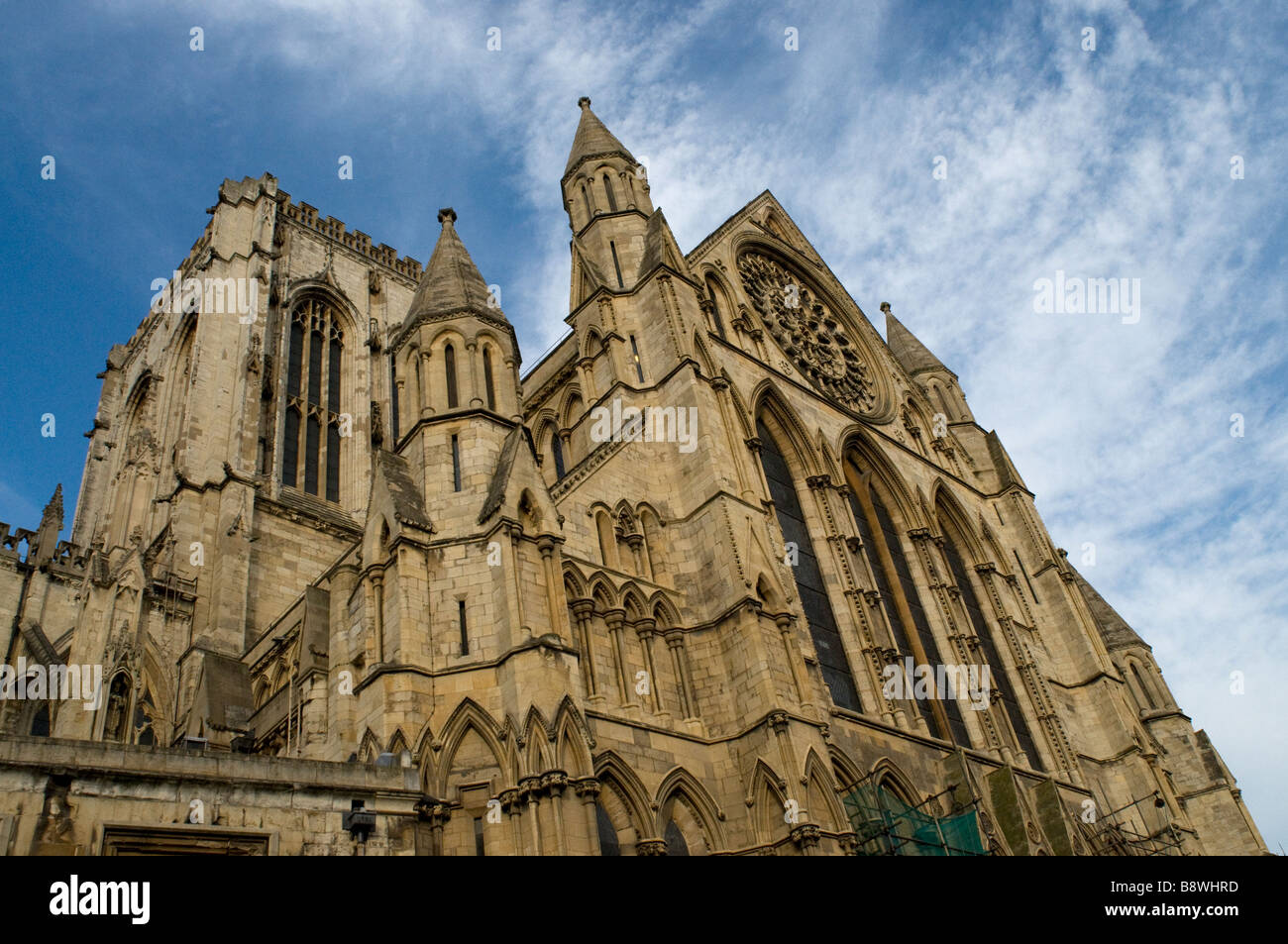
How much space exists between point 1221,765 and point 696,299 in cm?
1831

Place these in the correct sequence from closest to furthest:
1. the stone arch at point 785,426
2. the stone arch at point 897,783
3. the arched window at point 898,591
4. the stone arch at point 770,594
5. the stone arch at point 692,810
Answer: the stone arch at point 692,810, the stone arch at point 770,594, the stone arch at point 897,783, the arched window at point 898,591, the stone arch at point 785,426

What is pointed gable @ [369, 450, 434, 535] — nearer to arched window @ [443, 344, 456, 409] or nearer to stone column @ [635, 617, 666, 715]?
arched window @ [443, 344, 456, 409]

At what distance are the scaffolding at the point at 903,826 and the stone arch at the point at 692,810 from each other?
2.32m

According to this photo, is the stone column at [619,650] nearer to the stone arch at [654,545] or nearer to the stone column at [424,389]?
the stone arch at [654,545]

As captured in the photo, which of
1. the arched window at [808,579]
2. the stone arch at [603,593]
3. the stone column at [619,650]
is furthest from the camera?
the arched window at [808,579]

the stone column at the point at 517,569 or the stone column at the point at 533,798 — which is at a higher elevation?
the stone column at the point at 517,569

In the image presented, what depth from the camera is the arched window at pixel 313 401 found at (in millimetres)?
36094

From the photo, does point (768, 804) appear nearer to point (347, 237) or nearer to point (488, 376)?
point (488, 376)

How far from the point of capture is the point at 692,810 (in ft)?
50.6

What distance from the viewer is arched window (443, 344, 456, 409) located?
17047 millimetres

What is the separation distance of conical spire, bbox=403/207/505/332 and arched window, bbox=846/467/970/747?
1062 cm

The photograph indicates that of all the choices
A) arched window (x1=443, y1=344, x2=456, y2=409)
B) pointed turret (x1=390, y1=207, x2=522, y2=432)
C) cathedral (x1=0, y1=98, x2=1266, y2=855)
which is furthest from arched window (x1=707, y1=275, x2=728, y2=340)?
arched window (x1=443, y1=344, x2=456, y2=409)

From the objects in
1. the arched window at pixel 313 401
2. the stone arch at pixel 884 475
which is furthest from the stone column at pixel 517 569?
the arched window at pixel 313 401
